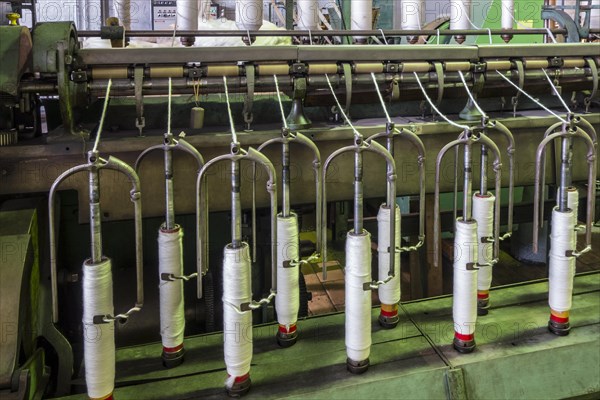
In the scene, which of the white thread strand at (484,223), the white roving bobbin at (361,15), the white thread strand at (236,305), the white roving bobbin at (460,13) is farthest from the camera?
the white roving bobbin at (460,13)

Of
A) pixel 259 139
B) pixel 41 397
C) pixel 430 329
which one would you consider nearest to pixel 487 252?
pixel 430 329

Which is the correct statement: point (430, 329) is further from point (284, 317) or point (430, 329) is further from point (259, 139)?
point (259, 139)

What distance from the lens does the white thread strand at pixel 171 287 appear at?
3.89ft

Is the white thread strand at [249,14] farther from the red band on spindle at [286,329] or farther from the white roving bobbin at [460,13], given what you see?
the red band on spindle at [286,329]

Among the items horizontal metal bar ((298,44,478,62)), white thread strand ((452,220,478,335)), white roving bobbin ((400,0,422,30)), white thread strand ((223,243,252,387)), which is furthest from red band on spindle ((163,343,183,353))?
white roving bobbin ((400,0,422,30))

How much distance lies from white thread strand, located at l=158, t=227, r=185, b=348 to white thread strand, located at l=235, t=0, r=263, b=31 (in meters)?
0.76

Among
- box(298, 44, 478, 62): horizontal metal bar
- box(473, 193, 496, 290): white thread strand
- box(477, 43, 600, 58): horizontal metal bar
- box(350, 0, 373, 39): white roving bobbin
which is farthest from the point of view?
box(350, 0, 373, 39): white roving bobbin

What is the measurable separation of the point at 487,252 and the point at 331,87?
61 centimetres

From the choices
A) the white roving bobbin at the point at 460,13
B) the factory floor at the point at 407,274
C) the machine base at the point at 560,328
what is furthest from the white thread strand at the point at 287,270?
the white roving bobbin at the point at 460,13

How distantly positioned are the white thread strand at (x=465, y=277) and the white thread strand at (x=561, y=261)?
0.25 meters

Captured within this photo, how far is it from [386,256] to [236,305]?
1.42ft

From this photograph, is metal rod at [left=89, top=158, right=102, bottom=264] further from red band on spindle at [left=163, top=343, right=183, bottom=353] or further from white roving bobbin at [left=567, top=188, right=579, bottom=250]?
white roving bobbin at [left=567, top=188, right=579, bottom=250]

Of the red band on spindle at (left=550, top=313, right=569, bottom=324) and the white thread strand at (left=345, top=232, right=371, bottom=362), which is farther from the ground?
the white thread strand at (left=345, top=232, right=371, bottom=362)

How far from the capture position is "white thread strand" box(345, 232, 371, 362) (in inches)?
47.1
